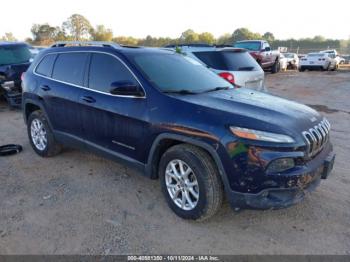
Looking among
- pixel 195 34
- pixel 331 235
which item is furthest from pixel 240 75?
pixel 195 34

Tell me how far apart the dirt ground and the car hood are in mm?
1026

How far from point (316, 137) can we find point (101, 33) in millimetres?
59336

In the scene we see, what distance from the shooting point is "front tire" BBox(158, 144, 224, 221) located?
311cm

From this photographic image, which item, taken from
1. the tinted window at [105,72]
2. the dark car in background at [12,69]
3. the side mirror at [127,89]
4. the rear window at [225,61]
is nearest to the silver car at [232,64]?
the rear window at [225,61]

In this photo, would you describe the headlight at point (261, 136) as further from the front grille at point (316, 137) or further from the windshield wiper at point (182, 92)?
the windshield wiper at point (182, 92)

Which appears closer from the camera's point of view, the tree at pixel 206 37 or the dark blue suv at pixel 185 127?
the dark blue suv at pixel 185 127

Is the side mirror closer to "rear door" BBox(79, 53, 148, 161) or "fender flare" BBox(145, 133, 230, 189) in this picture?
"rear door" BBox(79, 53, 148, 161)

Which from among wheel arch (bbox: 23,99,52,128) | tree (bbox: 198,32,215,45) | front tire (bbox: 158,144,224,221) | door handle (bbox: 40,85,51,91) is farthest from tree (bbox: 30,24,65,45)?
front tire (bbox: 158,144,224,221)

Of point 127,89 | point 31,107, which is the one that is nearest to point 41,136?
point 31,107

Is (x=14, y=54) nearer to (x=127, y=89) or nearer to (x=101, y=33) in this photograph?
(x=127, y=89)

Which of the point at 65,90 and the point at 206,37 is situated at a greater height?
the point at 206,37

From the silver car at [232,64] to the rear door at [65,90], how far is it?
2.85m

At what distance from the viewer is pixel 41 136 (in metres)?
5.14

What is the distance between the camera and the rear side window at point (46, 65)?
16.0 ft
